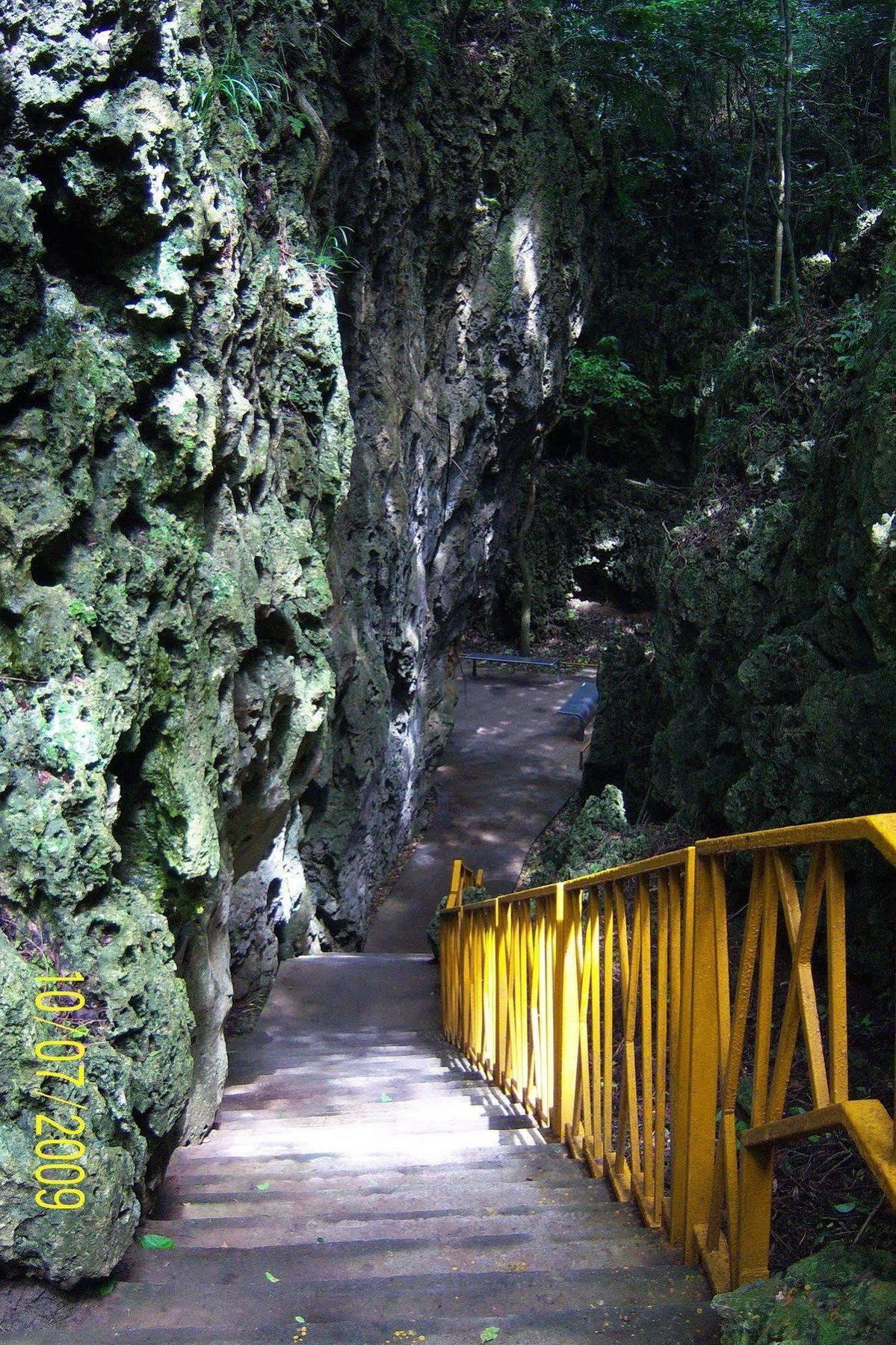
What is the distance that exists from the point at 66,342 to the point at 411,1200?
3.10 m

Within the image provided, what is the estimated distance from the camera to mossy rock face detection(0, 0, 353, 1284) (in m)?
2.80

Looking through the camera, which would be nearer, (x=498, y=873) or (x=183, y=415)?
(x=183, y=415)

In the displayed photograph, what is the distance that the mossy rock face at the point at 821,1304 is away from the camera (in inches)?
57.5

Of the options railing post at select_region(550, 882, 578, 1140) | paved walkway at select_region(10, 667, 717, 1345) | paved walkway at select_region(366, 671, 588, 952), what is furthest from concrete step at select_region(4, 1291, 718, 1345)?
paved walkway at select_region(366, 671, 588, 952)

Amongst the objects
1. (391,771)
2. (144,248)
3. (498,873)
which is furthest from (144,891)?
(498,873)

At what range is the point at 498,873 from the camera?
1338 centimetres

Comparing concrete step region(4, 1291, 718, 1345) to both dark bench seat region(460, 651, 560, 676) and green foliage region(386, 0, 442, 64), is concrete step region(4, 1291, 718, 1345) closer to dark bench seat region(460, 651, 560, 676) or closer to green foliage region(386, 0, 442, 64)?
green foliage region(386, 0, 442, 64)

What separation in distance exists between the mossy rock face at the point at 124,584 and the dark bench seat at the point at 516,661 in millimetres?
15001

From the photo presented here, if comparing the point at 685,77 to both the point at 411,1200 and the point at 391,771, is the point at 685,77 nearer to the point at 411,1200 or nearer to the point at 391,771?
the point at 391,771

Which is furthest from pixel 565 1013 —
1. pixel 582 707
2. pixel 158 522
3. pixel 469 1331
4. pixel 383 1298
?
pixel 582 707

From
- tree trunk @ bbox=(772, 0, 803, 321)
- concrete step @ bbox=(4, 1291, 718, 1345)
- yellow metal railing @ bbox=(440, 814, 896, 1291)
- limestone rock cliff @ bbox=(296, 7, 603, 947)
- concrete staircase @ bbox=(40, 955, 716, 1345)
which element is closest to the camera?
yellow metal railing @ bbox=(440, 814, 896, 1291)

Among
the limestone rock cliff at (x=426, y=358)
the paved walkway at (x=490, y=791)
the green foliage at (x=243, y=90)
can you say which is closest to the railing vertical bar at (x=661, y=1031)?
the green foliage at (x=243, y=90)

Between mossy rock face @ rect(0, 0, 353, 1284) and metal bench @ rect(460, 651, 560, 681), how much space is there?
15001 millimetres

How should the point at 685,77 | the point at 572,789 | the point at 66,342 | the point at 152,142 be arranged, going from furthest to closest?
the point at 685,77 < the point at 572,789 < the point at 152,142 < the point at 66,342
